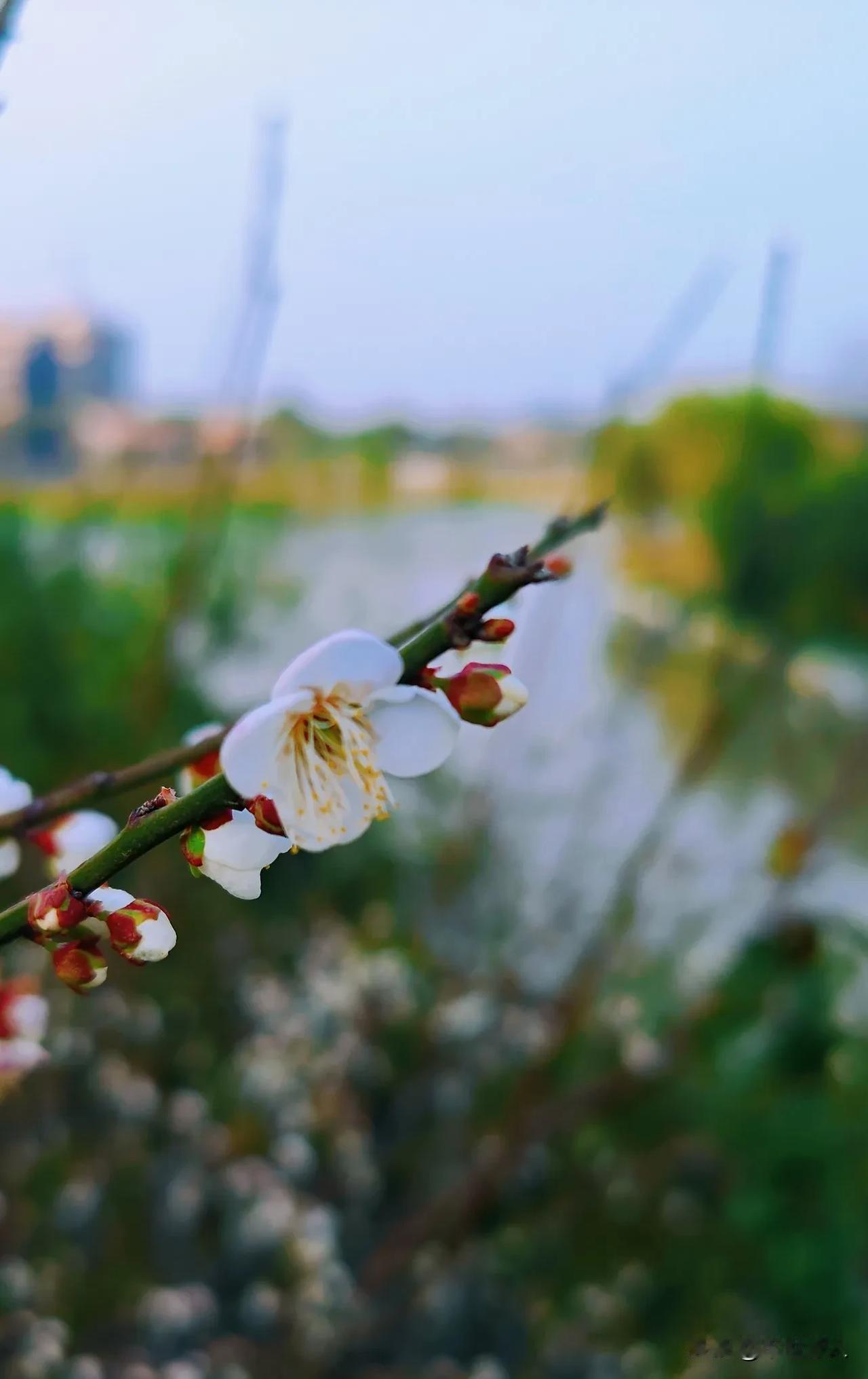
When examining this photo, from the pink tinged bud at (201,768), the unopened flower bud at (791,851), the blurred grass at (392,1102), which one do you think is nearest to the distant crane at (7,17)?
the pink tinged bud at (201,768)

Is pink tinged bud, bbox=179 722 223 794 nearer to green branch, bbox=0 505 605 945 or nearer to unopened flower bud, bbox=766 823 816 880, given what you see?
green branch, bbox=0 505 605 945

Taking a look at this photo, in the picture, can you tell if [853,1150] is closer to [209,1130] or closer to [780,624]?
[209,1130]

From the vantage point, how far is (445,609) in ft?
0.63

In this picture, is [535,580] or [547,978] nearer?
[535,580]

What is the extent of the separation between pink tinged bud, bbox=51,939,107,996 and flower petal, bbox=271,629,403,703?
8 cm

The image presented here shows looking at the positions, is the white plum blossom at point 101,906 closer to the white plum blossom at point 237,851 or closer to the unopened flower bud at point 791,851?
the white plum blossom at point 237,851

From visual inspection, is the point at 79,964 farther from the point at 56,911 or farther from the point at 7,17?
the point at 7,17

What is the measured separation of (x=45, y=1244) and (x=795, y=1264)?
2.02 feet

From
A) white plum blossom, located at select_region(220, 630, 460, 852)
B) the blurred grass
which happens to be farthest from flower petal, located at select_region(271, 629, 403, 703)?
the blurred grass

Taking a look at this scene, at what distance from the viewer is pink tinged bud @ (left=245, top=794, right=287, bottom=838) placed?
0.20 metres

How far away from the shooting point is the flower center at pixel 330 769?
0.20 m

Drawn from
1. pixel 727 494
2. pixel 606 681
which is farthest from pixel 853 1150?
pixel 727 494

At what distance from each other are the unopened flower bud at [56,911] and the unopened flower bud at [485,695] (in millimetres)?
88

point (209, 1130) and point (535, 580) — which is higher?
point (535, 580)
